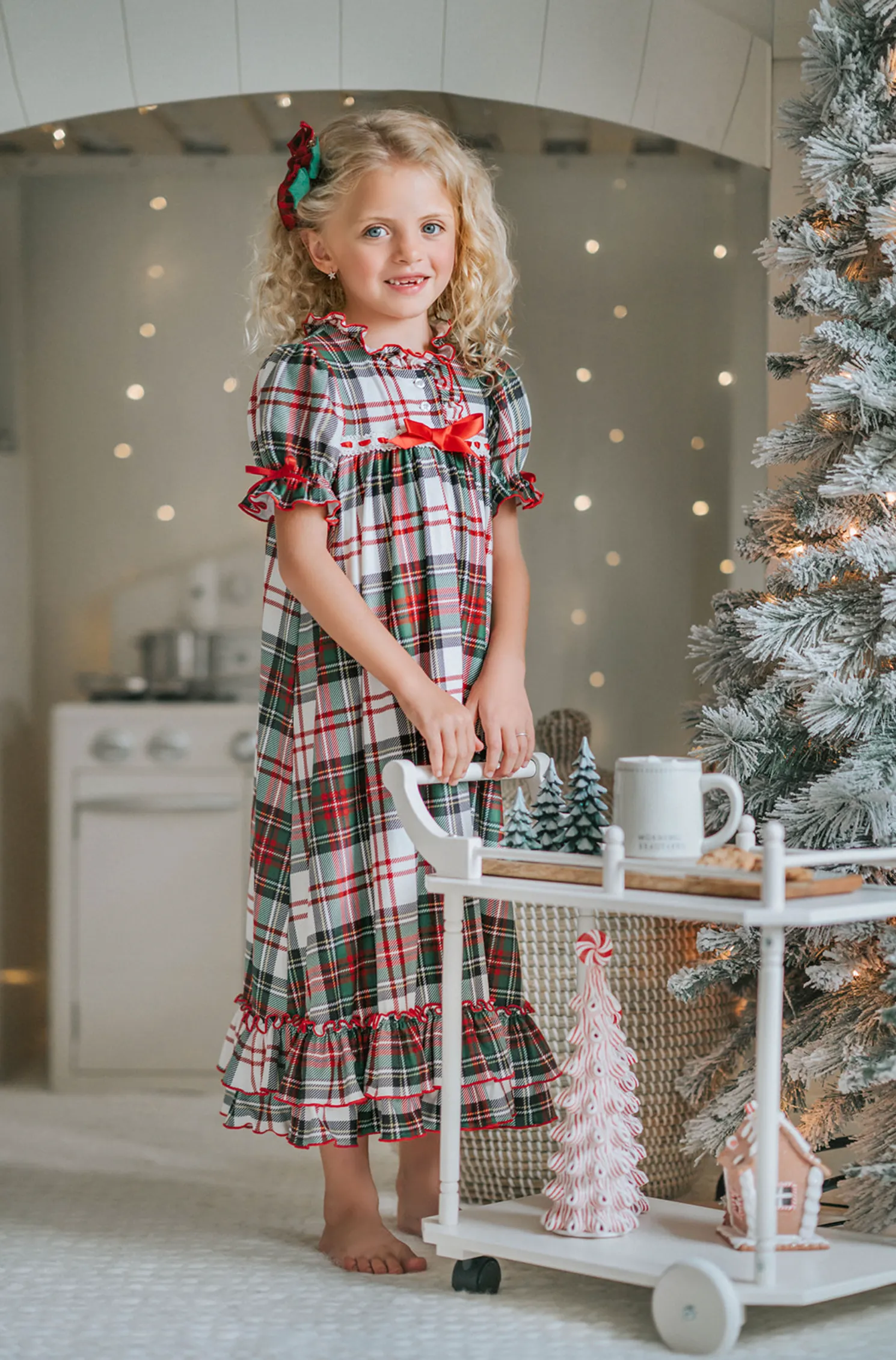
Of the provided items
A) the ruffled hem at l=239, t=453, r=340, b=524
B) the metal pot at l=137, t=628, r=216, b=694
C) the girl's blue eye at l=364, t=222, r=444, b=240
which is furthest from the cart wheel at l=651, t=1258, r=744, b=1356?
the metal pot at l=137, t=628, r=216, b=694

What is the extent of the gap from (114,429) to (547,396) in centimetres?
78

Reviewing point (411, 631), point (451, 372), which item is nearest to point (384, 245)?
point (451, 372)

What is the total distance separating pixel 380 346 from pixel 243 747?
102 cm

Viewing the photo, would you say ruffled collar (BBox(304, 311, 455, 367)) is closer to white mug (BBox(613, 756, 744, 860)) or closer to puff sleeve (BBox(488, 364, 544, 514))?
puff sleeve (BBox(488, 364, 544, 514))

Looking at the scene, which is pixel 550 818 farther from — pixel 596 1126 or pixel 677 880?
pixel 596 1126

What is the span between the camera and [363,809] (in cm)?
167

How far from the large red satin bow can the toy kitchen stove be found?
0.97 m

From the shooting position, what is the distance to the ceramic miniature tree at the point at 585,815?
150 cm

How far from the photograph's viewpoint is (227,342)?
9.12ft

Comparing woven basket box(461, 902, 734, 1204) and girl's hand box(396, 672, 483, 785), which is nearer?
girl's hand box(396, 672, 483, 785)

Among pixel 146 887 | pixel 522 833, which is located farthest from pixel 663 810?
pixel 146 887

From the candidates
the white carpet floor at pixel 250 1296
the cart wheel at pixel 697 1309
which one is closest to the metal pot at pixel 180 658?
the white carpet floor at pixel 250 1296

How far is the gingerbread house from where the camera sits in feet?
4.73

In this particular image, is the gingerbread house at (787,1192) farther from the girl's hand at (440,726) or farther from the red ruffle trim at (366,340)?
the red ruffle trim at (366,340)
